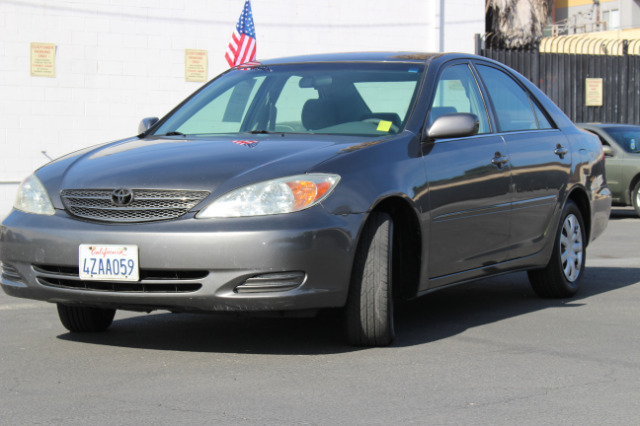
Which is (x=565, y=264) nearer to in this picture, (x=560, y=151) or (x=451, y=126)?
(x=560, y=151)

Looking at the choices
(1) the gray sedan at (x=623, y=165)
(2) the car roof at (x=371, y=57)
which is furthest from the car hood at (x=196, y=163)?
(1) the gray sedan at (x=623, y=165)

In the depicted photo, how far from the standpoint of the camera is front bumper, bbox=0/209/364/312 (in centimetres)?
492

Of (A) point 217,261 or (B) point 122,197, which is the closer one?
(A) point 217,261

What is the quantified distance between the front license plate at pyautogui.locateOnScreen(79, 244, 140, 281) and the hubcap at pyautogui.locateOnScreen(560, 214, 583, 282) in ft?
11.5

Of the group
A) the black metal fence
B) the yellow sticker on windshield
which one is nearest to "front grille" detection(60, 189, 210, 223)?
the yellow sticker on windshield

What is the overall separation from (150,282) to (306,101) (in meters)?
1.79

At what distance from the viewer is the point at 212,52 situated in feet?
59.7

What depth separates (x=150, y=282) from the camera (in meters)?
5.04

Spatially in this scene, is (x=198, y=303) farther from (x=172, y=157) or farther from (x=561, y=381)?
(x=561, y=381)

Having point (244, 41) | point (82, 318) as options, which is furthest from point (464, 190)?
point (244, 41)

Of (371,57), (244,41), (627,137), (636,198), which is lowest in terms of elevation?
(636,198)

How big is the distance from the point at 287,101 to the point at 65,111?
11.2 m

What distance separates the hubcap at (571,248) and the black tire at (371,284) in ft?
8.15

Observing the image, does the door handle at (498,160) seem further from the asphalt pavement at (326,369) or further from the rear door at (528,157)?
the asphalt pavement at (326,369)
